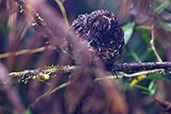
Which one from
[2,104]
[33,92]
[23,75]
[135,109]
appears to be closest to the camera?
[23,75]

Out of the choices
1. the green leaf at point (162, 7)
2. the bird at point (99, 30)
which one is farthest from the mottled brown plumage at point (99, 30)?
the green leaf at point (162, 7)

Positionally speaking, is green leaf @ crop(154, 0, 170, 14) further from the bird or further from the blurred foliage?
the bird

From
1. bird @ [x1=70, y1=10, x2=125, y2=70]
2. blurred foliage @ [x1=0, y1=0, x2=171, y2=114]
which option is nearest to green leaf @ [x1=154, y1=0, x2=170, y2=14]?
blurred foliage @ [x1=0, y1=0, x2=171, y2=114]

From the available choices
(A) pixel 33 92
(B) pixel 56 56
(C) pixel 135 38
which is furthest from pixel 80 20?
(C) pixel 135 38

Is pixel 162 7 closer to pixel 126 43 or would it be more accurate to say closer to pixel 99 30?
pixel 126 43

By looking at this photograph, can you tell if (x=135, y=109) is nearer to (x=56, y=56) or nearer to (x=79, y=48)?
(x=56, y=56)

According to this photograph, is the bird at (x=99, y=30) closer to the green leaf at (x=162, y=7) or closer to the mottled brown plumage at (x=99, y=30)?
the mottled brown plumage at (x=99, y=30)

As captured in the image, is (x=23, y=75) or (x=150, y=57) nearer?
(x=23, y=75)

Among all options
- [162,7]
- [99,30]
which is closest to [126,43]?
[162,7]
